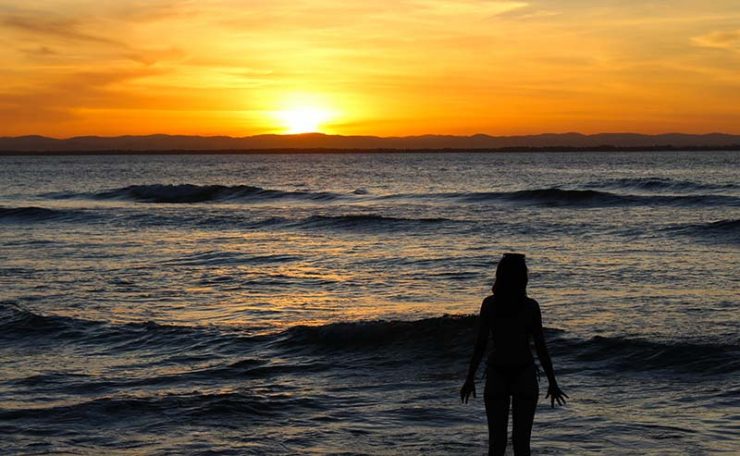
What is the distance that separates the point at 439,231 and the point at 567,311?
1730 centimetres

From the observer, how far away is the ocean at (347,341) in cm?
984

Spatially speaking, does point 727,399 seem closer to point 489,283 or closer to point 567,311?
point 567,311

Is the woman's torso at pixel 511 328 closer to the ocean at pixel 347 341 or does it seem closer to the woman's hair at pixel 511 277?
the woman's hair at pixel 511 277

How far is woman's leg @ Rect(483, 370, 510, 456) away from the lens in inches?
273

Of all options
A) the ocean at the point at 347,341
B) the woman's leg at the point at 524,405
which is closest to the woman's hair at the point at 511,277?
the woman's leg at the point at 524,405

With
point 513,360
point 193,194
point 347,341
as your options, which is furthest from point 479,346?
point 193,194

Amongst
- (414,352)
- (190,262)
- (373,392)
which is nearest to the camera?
(373,392)

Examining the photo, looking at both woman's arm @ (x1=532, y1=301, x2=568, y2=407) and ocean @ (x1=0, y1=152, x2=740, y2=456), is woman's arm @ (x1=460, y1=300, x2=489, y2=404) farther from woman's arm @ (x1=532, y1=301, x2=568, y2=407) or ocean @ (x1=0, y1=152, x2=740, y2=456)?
ocean @ (x1=0, y1=152, x2=740, y2=456)

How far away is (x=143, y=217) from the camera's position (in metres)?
43.5

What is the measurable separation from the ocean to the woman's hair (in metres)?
2.84

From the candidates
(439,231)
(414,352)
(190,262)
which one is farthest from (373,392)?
(439,231)

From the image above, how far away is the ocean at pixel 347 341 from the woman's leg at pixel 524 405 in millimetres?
2150

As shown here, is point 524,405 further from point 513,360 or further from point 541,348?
point 541,348

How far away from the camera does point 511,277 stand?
266 inches
